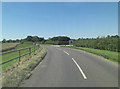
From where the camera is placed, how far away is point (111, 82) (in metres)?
5.66

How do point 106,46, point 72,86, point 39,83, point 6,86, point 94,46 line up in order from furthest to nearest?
point 94,46 → point 106,46 → point 39,83 → point 72,86 → point 6,86

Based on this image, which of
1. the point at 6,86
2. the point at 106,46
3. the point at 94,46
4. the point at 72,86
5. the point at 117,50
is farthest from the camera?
the point at 94,46

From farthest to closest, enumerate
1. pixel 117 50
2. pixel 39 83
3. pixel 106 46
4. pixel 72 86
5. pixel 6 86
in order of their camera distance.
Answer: pixel 106 46
pixel 117 50
pixel 39 83
pixel 72 86
pixel 6 86

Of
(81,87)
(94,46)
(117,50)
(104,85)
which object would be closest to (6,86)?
(81,87)

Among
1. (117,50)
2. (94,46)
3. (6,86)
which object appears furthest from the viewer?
(94,46)

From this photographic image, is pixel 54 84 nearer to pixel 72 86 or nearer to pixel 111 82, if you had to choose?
pixel 72 86

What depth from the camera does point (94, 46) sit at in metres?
29.8

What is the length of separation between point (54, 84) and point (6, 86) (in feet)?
6.59

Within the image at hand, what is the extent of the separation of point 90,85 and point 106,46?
20405 mm

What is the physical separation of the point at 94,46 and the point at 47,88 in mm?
26611

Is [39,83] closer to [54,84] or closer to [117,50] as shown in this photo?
[54,84]

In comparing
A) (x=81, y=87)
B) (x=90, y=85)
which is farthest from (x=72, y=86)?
(x=90, y=85)

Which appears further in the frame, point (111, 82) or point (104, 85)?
point (111, 82)

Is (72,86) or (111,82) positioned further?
(111,82)
